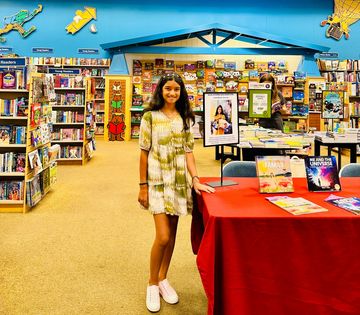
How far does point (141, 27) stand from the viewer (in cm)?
1198

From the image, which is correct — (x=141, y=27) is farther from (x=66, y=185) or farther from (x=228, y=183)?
(x=228, y=183)

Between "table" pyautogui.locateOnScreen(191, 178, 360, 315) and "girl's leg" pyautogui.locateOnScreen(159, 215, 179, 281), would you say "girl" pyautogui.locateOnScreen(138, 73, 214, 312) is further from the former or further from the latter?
"table" pyautogui.locateOnScreen(191, 178, 360, 315)

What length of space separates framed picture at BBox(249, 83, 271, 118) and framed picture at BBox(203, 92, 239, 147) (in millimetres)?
1472

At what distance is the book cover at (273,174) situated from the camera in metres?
2.02

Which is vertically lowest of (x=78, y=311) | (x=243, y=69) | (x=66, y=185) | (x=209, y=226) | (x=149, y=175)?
(x=78, y=311)

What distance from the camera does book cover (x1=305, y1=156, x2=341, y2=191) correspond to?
2074 millimetres

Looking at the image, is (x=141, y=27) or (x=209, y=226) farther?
(x=141, y=27)

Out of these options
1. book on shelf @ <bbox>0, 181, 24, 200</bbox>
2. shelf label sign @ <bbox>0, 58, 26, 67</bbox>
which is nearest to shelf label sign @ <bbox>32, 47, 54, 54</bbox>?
shelf label sign @ <bbox>0, 58, 26, 67</bbox>

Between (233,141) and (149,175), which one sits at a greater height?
(233,141)

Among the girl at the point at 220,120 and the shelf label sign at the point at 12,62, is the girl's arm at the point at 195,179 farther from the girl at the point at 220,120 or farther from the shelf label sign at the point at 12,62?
the shelf label sign at the point at 12,62

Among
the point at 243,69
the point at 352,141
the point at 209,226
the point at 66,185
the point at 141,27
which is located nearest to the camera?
the point at 209,226

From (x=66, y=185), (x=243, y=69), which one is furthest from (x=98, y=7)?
(x=66, y=185)

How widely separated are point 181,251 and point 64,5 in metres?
11.3

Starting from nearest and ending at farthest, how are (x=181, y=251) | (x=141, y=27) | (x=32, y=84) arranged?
(x=181, y=251)
(x=32, y=84)
(x=141, y=27)
